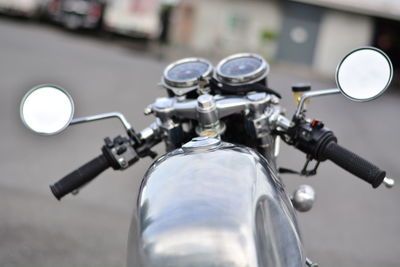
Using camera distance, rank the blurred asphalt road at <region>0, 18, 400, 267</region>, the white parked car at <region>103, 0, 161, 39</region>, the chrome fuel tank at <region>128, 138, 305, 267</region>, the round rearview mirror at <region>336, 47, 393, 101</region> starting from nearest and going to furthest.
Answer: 1. the chrome fuel tank at <region>128, 138, 305, 267</region>
2. the round rearview mirror at <region>336, 47, 393, 101</region>
3. the blurred asphalt road at <region>0, 18, 400, 267</region>
4. the white parked car at <region>103, 0, 161, 39</region>

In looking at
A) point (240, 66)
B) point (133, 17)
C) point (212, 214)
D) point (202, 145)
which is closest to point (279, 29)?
point (133, 17)

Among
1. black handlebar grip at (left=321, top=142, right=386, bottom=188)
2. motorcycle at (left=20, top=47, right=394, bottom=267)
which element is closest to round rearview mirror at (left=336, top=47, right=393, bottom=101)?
motorcycle at (left=20, top=47, right=394, bottom=267)

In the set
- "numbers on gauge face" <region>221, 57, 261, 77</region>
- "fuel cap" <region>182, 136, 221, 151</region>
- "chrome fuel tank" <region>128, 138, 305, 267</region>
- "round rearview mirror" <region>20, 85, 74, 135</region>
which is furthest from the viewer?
"numbers on gauge face" <region>221, 57, 261, 77</region>

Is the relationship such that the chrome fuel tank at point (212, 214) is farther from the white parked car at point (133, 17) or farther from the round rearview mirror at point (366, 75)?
the white parked car at point (133, 17)

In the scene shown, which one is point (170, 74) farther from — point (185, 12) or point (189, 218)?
point (185, 12)

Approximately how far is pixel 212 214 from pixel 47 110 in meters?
0.96

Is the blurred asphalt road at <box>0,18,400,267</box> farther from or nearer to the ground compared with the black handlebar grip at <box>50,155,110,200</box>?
nearer to the ground

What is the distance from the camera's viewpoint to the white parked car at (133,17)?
20047 millimetres

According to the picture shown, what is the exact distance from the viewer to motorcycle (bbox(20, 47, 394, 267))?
123cm

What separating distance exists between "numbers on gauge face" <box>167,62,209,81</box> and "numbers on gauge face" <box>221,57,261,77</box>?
0.08 meters

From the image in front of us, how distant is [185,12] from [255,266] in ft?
75.4

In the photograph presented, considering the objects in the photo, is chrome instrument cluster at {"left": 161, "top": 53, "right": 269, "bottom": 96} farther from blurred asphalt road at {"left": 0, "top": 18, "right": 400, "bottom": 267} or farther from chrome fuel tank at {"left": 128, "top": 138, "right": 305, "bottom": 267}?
blurred asphalt road at {"left": 0, "top": 18, "right": 400, "bottom": 267}

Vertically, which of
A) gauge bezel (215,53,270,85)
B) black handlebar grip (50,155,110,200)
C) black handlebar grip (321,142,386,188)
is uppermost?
gauge bezel (215,53,270,85)

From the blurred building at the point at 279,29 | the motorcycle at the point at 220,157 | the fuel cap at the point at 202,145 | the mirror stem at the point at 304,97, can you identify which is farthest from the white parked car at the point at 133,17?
the fuel cap at the point at 202,145
